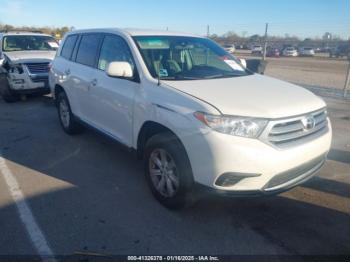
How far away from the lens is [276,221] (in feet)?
11.0

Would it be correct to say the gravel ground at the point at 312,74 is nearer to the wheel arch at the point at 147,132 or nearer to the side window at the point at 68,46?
the side window at the point at 68,46

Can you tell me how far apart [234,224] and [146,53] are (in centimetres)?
220

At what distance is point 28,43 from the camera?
1059 centimetres

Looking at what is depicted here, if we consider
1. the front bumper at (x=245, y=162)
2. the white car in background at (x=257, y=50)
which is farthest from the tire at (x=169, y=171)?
the white car in background at (x=257, y=50)

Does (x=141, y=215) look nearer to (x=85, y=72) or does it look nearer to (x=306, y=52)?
(x=85, y=72)

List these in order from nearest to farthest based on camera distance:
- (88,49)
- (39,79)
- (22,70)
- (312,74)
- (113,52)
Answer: (113,52), (88,49), (22,70), (39,79), (312,74)

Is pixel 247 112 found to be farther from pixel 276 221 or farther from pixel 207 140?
pixel 276 221

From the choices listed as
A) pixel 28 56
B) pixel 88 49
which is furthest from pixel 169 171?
pixel 28 56

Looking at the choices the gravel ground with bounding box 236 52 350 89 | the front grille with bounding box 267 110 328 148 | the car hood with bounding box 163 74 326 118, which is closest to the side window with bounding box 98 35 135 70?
the car hood with bounding box 163 74 326 118

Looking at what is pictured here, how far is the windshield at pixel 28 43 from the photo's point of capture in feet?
33.5

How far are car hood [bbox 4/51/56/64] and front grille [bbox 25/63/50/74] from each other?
11cm

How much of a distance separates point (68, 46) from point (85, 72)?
1.34m

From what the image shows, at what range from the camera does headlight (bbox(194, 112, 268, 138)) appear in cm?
291

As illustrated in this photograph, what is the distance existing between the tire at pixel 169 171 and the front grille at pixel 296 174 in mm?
757
